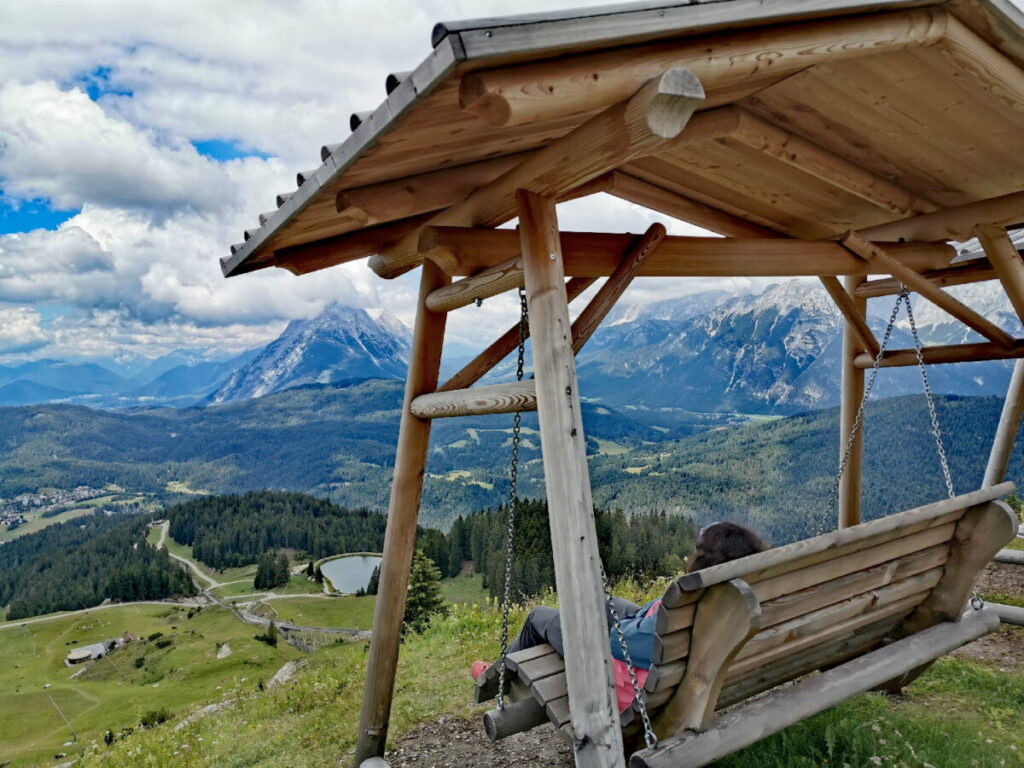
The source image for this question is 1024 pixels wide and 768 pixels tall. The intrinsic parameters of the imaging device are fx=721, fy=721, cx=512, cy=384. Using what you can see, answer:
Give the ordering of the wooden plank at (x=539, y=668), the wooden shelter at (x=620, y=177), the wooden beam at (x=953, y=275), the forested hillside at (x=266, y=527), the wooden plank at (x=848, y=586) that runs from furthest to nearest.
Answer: the forested hillside at (x=266, y=527), the wooden beam at (x=953, y=275), the wooden plank at (x=539, y=668), the wooden plank at (x=848, y=586), the wooden shelter at (x=620, y=177)

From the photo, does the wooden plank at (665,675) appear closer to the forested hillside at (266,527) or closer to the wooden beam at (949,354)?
the wooden beam at (949,354)

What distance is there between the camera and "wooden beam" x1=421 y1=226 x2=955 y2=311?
Result: 396cm

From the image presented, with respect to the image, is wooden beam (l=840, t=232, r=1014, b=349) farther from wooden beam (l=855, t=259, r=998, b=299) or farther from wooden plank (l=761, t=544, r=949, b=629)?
wooden plank (l=761, t=544, r=949, b=629)

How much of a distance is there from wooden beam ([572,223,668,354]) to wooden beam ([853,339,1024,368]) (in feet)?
11.0

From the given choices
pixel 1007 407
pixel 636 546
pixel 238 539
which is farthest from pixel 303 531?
pixel 1007 407

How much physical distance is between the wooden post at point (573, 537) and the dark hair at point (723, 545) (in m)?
0.79

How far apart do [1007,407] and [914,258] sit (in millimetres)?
3073

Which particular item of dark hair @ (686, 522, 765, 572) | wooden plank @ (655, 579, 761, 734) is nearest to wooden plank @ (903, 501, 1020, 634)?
dark hair @ (686, 522, 765, 572)

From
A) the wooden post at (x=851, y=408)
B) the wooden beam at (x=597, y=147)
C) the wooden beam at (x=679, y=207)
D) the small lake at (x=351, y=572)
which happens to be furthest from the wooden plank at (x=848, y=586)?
the small lake at (x=351, y=572)

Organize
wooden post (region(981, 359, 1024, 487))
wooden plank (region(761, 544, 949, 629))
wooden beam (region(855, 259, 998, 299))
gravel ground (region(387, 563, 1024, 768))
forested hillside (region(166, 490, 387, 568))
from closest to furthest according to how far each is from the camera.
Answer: wooden plank (region(761, 544, 949, 629)) < gravel ground (region(387, 563, 1024, 768)) < wooden beam (region(855, 259, 998, 299)) < wooden post (region(981, 359, 1024, 487)) < forested hillside (region(166, 490, 387, 568))

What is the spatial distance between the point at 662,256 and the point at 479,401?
1663mm

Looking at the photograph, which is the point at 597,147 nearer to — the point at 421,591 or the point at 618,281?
the point at 618,281

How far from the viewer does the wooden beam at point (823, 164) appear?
426cm

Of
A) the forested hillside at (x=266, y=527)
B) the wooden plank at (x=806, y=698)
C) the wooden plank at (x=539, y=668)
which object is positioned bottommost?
the forested hillside at (x=266, y=527)
